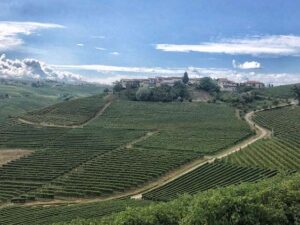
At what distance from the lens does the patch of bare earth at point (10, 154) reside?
3816 inches

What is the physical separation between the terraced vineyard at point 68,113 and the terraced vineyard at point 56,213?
6144 centimetres

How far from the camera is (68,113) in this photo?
13412 cm

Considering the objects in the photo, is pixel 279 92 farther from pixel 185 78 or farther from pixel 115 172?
pixel 115 172

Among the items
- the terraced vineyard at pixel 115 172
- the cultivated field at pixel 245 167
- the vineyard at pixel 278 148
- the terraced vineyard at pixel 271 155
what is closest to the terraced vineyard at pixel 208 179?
the cultivated field at pixel 245 167

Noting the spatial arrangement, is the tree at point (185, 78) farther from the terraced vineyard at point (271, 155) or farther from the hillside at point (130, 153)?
the terraced vineyard at point (271, 155)

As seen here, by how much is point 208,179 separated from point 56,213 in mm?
24198

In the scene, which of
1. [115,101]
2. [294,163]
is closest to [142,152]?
[294,163]

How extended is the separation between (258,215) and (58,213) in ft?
92.4

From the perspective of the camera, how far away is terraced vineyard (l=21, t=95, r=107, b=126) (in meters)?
128

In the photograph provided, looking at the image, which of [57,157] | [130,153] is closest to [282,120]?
[130,153]

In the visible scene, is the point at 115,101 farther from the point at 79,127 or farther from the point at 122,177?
the point at 122,177

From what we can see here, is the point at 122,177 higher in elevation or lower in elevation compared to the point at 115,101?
lower

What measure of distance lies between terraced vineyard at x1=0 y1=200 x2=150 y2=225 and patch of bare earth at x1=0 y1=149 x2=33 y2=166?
104ft

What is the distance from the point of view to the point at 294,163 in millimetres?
75500
